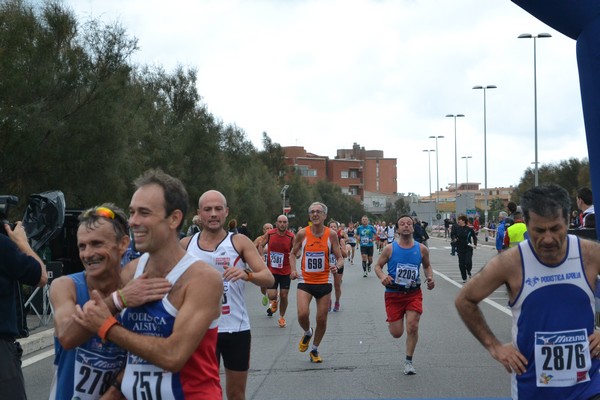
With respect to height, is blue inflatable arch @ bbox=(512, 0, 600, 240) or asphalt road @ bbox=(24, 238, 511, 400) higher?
blue inflatable arch @ bbox=(512, 0, 600, 240)

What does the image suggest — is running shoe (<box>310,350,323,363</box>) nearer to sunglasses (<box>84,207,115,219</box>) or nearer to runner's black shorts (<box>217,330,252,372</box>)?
runner's black shorts (<box>217,330,252,372</box>)

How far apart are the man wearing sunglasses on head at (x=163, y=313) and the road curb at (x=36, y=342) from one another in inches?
354

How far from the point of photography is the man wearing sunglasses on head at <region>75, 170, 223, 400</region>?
11.8 feet

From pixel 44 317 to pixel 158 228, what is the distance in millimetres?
11319

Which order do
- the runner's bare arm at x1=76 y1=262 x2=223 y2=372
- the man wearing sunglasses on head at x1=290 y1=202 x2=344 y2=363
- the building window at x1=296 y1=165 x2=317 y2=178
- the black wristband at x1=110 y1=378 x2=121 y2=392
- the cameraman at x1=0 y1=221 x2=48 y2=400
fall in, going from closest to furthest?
1. the runner's bare arm at x1=76 y1=262 x2=223 y2=372
2. the black wristband at x1=110 y1=378 x2=121 y2=392
3. the cameraman at x1=0 y1=221 x2=48 y2=400
4. the man wearing sunglasses on head at x1=290 y1=202 x2=344 y2=363
5. the building window at x1=296 y1=165 x2=317 y2=178

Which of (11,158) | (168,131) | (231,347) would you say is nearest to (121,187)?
(11,158)

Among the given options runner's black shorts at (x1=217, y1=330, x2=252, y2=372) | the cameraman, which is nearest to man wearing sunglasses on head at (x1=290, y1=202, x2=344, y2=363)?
runner's black shorts at (x1=217, y1=330, x2=252, y2=372)

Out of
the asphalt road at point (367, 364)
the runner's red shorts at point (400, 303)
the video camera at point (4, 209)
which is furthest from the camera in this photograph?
the runner's red shorts at point (400, 303)

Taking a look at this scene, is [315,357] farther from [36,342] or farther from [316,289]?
[36,342]

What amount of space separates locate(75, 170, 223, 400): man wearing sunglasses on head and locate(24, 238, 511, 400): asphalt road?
206 inches

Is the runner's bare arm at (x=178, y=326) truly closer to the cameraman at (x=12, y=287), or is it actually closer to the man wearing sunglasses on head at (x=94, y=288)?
the man wearing sunglasses on head at (x=94, y=288)

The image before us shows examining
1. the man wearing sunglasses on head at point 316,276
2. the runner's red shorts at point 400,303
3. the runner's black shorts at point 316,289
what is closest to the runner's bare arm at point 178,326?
the runner's red shorts at point 400,303

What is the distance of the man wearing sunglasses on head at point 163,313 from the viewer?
3.59m

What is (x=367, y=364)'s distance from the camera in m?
11.0
